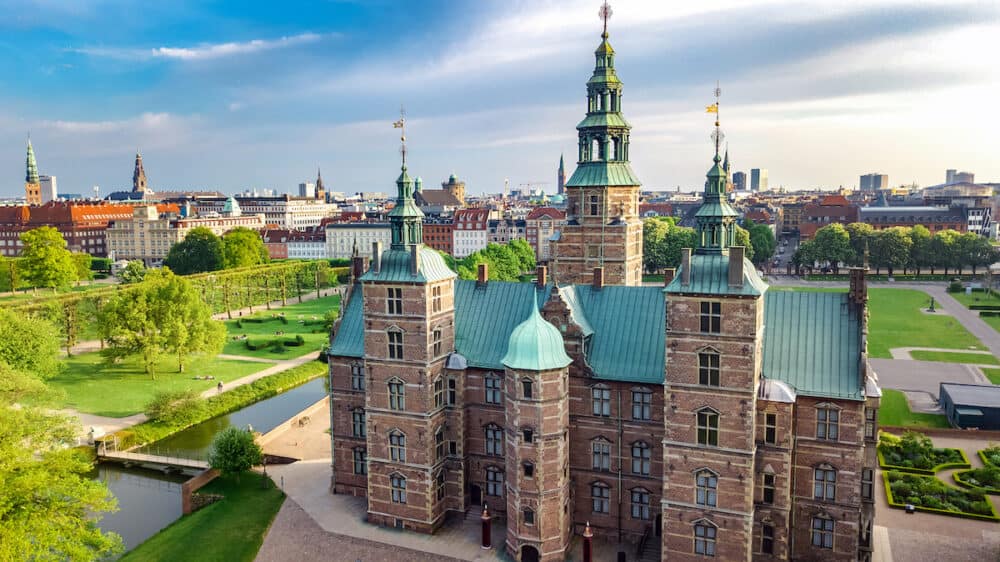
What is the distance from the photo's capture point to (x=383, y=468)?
50312 mm

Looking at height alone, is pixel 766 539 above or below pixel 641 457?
below

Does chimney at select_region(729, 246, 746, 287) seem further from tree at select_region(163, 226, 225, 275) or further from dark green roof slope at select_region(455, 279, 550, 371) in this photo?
tree at select_region(163, 226, 225, 275)

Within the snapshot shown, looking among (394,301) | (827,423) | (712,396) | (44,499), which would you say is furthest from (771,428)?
(44,499)

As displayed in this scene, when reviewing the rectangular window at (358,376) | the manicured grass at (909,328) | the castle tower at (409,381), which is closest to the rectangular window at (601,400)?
the castle tower at (409,381)

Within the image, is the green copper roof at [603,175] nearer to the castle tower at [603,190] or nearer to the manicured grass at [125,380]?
the castle tower at [603,190]

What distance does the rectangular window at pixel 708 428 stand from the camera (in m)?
41.3

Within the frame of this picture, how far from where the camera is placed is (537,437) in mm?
43938

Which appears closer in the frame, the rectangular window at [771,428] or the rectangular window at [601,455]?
the rectangular window at [771,428]

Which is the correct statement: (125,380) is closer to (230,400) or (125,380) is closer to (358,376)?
A: (230,400)

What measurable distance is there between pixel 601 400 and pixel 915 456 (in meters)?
31.6

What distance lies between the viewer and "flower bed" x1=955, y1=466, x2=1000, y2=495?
180 feet

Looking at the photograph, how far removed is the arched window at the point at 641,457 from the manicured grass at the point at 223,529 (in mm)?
20710

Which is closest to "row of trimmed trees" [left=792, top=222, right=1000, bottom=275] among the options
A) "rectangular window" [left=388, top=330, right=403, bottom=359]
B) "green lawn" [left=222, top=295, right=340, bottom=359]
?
"green lawn" [left=222, top=295, right=340, bottom=359]

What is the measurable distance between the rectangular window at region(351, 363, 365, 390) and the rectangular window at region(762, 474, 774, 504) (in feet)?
96.3
